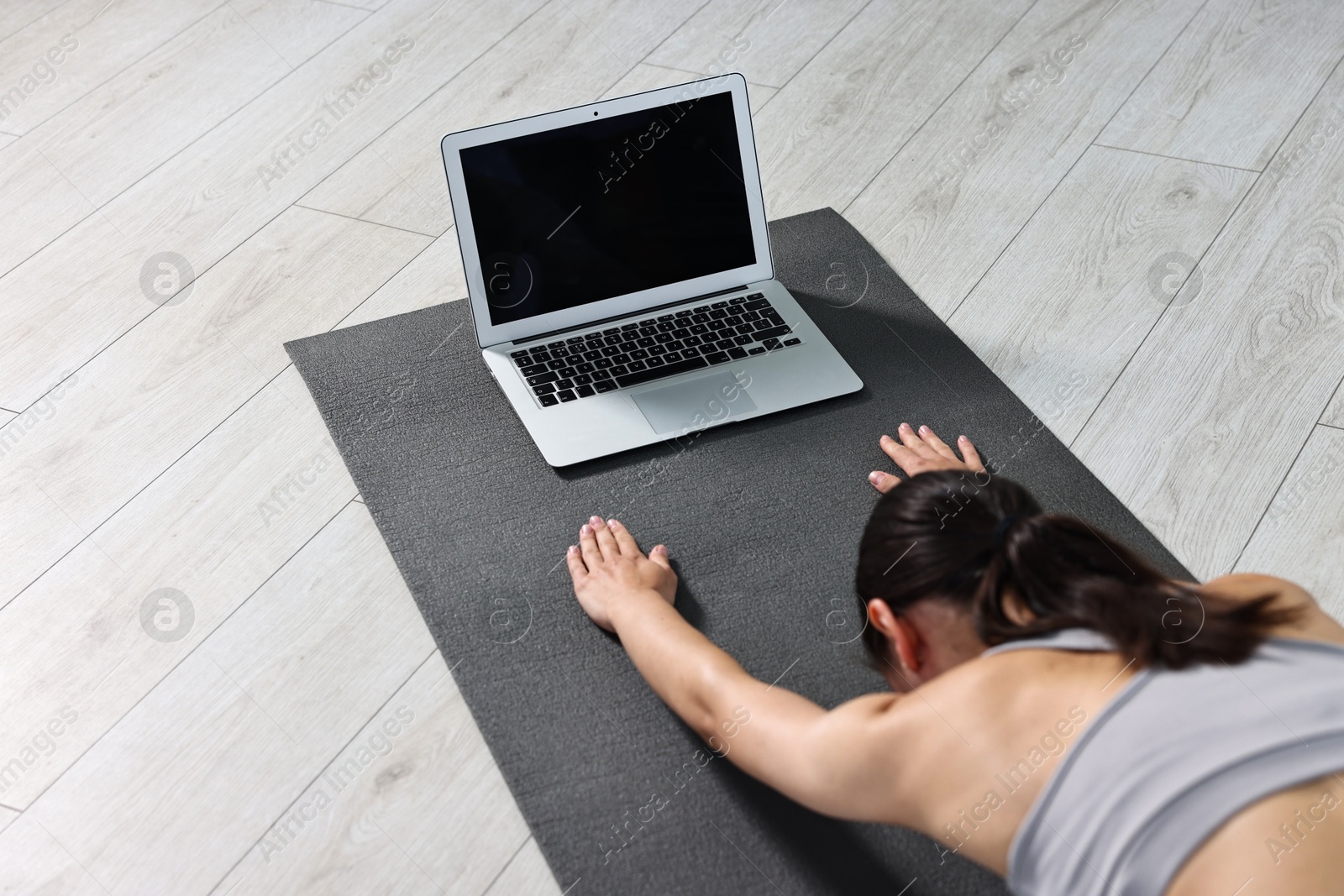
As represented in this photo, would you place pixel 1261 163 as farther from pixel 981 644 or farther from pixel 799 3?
pixel 981 644

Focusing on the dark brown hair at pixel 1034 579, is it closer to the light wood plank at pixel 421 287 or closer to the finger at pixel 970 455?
the finger at pixel 970 455

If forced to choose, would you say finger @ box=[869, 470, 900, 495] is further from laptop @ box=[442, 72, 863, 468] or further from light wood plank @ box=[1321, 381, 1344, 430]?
light wood plank @ box=[1321, 381, 1344, 430]

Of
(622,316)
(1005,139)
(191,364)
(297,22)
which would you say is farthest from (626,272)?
(297,22)

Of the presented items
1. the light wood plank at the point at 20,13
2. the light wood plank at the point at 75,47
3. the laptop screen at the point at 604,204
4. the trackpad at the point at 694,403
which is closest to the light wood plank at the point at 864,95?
the laptop screen at the point at 604,204

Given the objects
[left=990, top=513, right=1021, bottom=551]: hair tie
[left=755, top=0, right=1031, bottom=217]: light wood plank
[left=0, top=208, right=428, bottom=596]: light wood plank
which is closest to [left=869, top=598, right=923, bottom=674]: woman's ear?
[left=990, top=513, right=1021, bottom=551]: hair tie

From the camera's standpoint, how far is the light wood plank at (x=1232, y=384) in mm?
1470

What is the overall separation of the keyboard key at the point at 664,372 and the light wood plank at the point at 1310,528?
72 cm

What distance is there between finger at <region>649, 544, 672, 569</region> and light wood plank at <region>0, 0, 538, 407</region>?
0.95 m

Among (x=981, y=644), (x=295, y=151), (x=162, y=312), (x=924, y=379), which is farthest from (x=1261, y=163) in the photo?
(x=162, y=312)

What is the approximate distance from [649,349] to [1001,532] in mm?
726

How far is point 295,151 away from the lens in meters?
2.14

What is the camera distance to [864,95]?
7.54ft

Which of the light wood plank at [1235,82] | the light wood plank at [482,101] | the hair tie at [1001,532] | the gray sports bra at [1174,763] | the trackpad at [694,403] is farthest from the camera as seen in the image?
the light wood plank at [1235,82]

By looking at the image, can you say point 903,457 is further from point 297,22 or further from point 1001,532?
point 297,22
